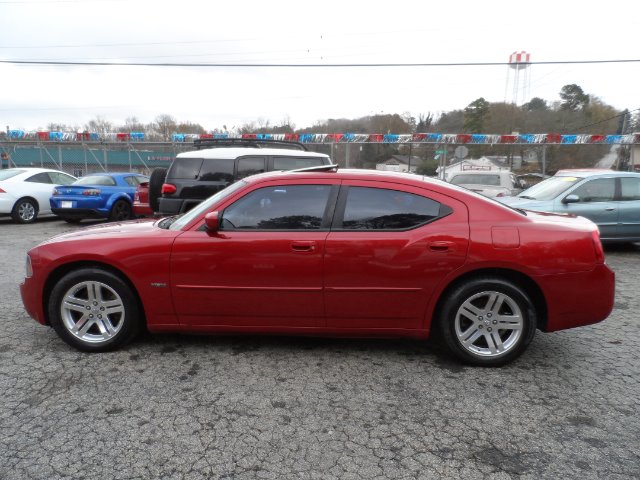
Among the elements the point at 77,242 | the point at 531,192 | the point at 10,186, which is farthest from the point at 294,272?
the point at 10,186

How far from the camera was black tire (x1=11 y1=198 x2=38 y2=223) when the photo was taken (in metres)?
11.3

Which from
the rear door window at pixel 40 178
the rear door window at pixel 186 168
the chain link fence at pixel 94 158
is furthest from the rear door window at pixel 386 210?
the chain link fence at pixel 94 158

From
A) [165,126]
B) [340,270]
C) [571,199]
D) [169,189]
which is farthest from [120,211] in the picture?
[165,126]

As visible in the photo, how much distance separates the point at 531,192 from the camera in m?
8.55

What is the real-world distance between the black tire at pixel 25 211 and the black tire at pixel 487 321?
38.3 feet

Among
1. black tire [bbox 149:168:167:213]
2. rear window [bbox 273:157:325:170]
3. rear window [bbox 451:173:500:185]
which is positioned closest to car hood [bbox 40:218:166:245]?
rear window [bbox 273:157:325:170]

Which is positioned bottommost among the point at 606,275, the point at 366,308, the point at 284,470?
the point at 284,470

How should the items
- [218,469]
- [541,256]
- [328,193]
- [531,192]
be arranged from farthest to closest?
[531,192]
[328,193]
[541,256]
[218,469]

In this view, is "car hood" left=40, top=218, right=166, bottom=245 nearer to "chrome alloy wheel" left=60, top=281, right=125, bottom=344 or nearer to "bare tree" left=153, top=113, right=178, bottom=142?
"chrome alloy wheel" left=60, top=281, right=125, bottom=344

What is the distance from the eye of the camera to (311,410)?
2.84 metres

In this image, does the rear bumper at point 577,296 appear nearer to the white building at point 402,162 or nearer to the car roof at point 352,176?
the car roof at point 352,176

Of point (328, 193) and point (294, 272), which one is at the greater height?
point (328, 193)

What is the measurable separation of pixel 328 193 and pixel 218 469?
206 cm

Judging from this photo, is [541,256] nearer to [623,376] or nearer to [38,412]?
[623,376]
